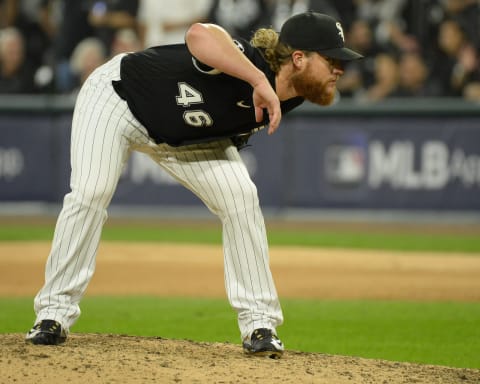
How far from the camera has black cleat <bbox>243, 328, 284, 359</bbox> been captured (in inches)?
165

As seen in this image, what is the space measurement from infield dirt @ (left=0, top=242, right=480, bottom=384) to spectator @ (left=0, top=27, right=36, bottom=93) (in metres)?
3.70

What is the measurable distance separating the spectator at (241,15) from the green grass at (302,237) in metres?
2.88

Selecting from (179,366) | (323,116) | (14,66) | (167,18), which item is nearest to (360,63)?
(323,116)

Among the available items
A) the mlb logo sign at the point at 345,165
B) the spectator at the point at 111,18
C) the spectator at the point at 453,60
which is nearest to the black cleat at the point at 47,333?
the mlb logo sign at the point at 345,165

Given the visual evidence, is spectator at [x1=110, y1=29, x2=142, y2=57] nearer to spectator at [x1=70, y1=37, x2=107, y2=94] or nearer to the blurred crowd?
the blurred crowd

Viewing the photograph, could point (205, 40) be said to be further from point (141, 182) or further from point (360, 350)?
point (141, 182)

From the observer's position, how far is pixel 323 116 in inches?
499

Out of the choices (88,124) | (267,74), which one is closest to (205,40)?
(267,74)

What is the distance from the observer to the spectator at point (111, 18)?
13406mm

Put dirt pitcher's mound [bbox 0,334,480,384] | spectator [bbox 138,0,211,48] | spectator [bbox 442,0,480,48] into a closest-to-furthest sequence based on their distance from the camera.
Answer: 1. dirt pitcher's mound [bbox 0,334,480,384]
2. spectator [bbox 442,0,480,48]
3. spectator [bbox 138,0,211,48]

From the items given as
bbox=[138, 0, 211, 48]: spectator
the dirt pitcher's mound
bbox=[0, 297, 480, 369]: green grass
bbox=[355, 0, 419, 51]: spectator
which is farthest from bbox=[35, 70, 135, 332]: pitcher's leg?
bbox=[355, 0, 419, 51]: spectator

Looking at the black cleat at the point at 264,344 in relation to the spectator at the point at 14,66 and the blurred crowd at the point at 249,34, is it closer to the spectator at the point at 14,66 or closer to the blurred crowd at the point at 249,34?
the blurred crowd at the point at 249,34

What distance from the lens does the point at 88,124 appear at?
427cm

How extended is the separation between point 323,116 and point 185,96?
860 centimetres
